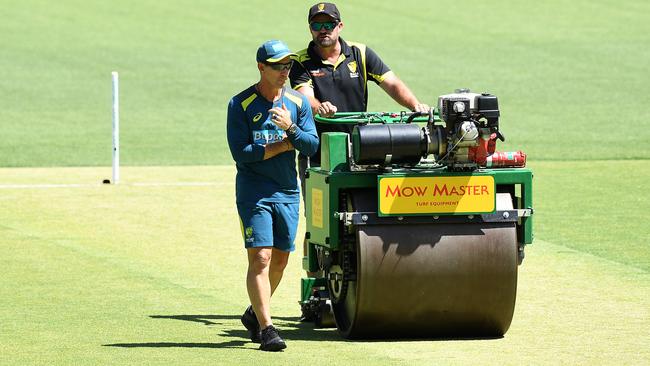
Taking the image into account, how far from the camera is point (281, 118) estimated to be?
31.8 ft

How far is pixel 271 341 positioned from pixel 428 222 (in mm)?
1218

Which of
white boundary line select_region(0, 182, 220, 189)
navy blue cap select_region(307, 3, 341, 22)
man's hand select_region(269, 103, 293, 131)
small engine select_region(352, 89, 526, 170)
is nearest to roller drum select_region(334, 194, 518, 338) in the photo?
small engine select_region(352, 89, 526, 170)

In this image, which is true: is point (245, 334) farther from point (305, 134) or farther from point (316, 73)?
point (316, 73)

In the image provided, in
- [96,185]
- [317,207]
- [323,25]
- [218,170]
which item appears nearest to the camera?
[317,207]

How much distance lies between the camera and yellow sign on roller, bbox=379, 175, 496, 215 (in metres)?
9.63

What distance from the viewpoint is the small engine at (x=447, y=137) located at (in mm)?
9586

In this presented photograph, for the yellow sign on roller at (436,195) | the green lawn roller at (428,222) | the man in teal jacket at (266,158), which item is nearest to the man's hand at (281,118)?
the man in teal jacket at (266,158)

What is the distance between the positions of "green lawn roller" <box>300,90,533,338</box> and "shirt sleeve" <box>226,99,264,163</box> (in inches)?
19.0

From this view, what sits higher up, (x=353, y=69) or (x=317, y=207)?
(x=353, y=69)

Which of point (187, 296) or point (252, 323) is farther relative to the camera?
point (187, 296)

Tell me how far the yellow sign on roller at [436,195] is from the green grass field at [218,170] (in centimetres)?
84

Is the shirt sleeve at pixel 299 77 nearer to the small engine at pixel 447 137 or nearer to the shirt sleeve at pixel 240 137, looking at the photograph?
the shirt sleeve at pixel 240 137

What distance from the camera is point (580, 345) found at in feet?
31.8

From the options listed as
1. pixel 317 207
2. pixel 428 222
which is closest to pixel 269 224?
pixel 317 207
